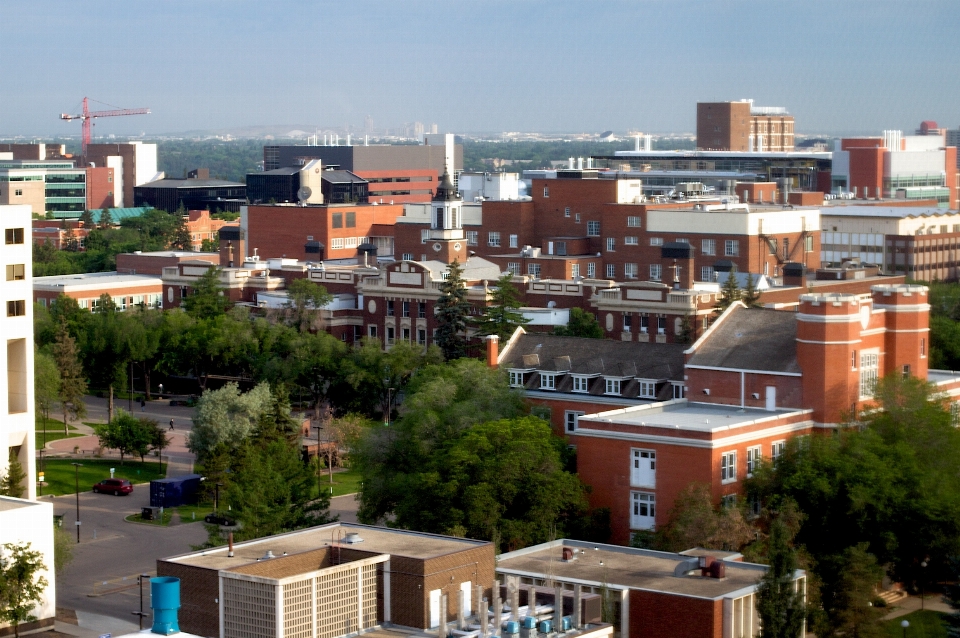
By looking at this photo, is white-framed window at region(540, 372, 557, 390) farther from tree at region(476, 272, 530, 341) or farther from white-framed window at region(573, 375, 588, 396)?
tree at region(476, 272, 530, 341)

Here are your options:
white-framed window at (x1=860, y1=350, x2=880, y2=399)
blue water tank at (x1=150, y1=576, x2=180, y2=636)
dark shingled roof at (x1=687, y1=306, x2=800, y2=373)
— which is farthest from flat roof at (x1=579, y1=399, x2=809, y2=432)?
blue water tank at (x1=150, y1=576, x2=180, y2=636)

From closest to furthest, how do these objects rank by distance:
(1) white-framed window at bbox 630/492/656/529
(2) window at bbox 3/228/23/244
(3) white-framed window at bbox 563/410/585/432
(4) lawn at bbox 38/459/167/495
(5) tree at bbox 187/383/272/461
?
(1) white-framed window at bbox 630/492/656/529 → (2) window at bbox 3/228/23/244 → (3) white-framed window at bbox 563/410/585/432 → (5) tree at bbox 187/383/272/461 → (4) lawn at bbox 38/459/167/495

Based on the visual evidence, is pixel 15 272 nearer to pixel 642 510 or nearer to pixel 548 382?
pixel 548 382

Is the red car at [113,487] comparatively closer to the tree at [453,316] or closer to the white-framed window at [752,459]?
the tree at [453,316]

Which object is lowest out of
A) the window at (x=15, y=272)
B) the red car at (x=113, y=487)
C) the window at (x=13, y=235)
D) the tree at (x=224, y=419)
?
the red car at (x=113, y=487)

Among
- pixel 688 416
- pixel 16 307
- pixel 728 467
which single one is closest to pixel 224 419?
pixel 16 307

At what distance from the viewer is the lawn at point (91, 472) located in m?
85.9

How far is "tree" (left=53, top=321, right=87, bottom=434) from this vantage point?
100 metres

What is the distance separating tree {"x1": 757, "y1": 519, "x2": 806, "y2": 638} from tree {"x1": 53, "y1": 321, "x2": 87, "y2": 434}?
6159 cm

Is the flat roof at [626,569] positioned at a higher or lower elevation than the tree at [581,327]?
lower

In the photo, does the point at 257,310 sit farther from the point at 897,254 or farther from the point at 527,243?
the point at 897,254

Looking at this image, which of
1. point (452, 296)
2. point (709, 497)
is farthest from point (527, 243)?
point (709, 497)

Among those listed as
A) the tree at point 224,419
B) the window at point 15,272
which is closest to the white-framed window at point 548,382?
the tree at point 224,419

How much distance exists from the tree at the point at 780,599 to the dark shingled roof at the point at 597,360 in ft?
97.7
